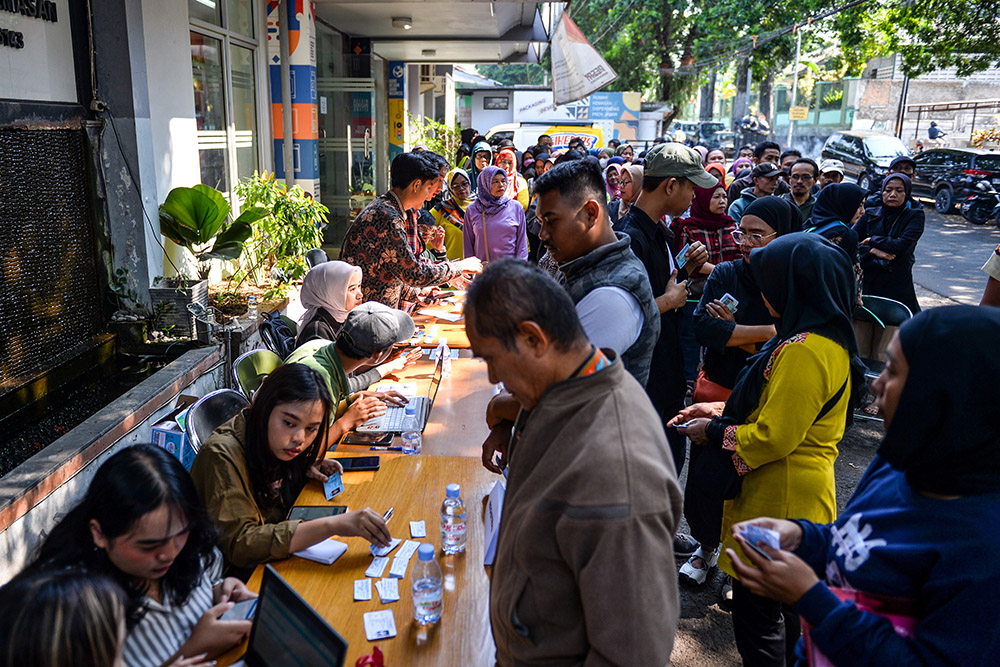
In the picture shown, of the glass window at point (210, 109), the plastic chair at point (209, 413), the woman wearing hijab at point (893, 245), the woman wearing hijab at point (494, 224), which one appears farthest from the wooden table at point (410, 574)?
the woman wearing hijab at point (893, 245)

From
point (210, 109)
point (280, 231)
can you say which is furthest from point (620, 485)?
point (210, 109)

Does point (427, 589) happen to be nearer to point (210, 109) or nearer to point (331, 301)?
point (331, 301)

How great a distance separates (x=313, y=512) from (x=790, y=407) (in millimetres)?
1667

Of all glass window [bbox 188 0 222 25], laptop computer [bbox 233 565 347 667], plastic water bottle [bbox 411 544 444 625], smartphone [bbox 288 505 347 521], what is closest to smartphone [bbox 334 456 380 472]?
smartphone [bbox 288 505 347 521]

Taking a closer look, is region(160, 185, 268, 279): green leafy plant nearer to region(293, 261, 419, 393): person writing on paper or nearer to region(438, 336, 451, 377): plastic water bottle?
region(293, 261, 419, 393): person writing on paper

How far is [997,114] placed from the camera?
25109 millimetres

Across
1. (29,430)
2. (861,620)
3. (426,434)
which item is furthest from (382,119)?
(861,620)

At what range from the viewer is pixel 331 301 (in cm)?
385

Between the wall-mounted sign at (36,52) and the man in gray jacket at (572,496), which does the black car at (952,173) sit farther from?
the man in gray jacket at (572,496)

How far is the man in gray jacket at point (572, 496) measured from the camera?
4.16 feet

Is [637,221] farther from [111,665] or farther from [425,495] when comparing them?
[111,665]

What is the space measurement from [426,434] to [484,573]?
1189 millimetres

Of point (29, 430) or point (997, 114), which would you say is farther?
point (997, 114)

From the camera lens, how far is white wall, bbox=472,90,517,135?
2754cm
